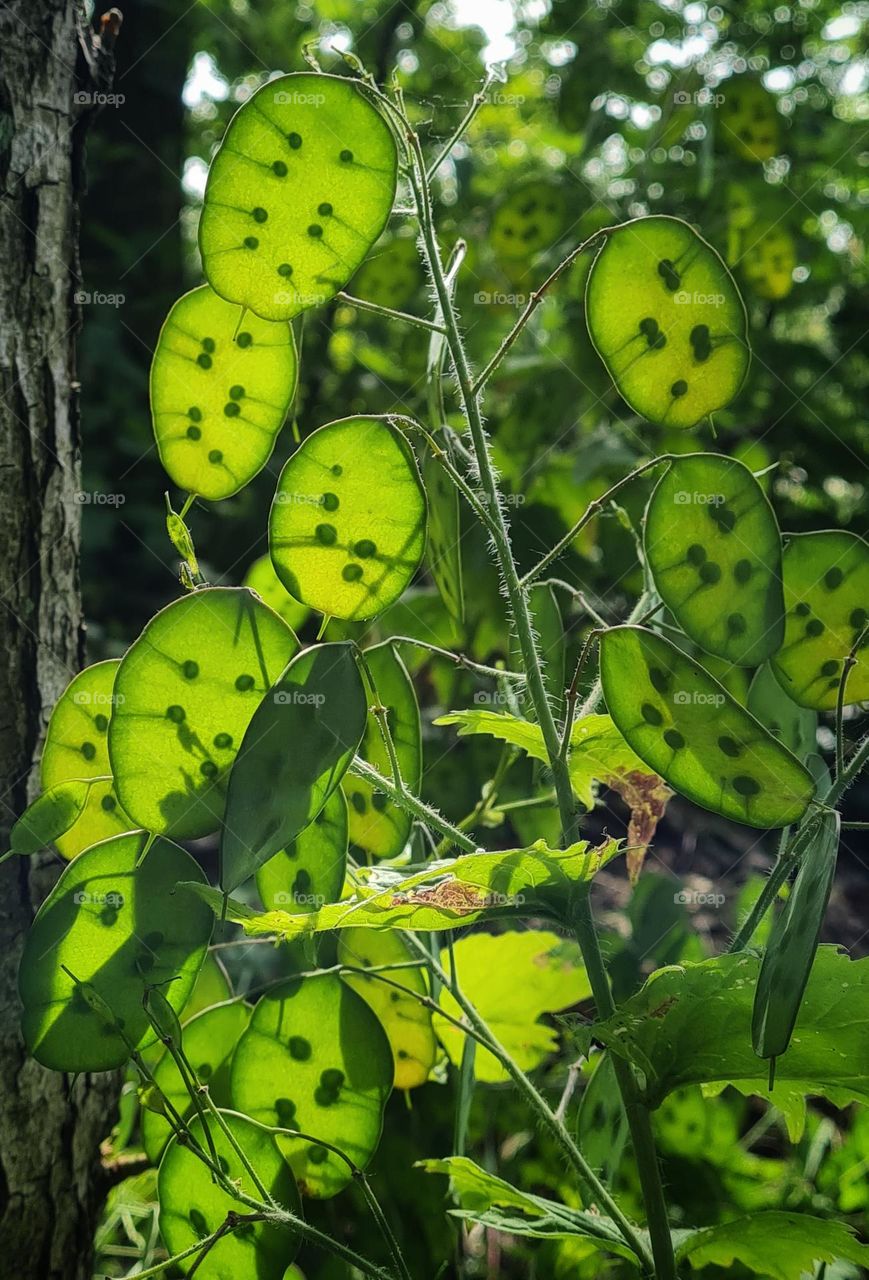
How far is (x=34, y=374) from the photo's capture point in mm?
609

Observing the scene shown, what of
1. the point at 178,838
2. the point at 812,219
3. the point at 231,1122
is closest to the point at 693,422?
the point at 178,838

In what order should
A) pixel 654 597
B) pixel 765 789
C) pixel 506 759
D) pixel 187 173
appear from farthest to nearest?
pixel 187 173
pixel 506 759
pixel 654 597
pixel 765 789

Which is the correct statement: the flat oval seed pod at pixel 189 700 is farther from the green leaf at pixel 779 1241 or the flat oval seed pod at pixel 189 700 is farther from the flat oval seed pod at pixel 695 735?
the green leaf at pixel 779 1241

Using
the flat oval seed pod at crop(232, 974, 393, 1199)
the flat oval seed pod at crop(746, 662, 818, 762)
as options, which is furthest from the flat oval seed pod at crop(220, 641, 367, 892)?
the flat oval seed pod at crop(746, 662, 818, 762)

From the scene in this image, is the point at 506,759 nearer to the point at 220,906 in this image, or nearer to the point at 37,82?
the point at 220,906

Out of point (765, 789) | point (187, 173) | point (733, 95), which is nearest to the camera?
point (765, 789)

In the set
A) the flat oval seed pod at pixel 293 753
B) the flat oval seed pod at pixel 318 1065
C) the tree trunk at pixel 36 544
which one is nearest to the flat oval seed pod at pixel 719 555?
the flat oval seed pod at pixel 293 753

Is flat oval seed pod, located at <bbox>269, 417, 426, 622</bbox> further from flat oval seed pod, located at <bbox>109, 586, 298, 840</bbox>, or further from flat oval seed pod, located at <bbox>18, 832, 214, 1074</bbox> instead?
flat oval seed pod, located at <bbox>18, 832, 214, 1074</bbox>

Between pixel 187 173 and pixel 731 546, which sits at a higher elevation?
pixel 187 173

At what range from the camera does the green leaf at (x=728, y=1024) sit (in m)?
0.43

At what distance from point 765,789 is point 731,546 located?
4.2 inches

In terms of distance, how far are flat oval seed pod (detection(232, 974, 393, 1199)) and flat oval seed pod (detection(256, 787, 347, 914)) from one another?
7 cm

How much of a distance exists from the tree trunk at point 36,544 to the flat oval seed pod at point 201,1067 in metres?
0.08

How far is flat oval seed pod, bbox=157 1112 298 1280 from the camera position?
0.49 meters
